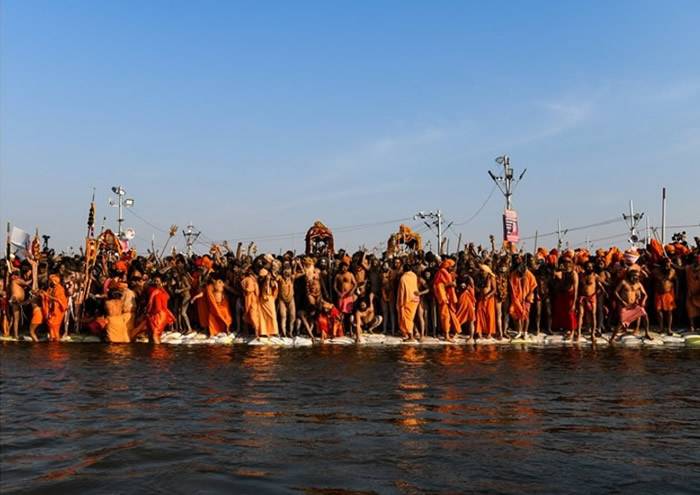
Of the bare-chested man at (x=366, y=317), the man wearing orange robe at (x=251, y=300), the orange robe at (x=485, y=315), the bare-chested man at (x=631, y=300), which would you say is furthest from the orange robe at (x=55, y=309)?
the bare-chested man at (x=631, y=300)

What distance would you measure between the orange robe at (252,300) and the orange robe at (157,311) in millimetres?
2099

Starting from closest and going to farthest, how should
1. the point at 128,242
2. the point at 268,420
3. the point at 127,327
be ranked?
the point at 268,420, the point at 127,327, the point at 128,242

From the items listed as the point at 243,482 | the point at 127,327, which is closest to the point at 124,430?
the point at 243,482

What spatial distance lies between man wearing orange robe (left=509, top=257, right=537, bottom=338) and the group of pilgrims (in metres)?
0.03

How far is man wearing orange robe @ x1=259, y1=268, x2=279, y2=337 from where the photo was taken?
1738 centimetres

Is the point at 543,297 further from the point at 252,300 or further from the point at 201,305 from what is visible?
the point at 201,305

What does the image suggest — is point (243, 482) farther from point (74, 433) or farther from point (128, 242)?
point (128, 242)

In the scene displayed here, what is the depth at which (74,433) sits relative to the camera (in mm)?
7293

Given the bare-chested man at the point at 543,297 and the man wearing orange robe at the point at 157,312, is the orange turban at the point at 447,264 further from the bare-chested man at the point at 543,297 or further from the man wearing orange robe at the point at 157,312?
the man wearing orange robe at the point at 157,312

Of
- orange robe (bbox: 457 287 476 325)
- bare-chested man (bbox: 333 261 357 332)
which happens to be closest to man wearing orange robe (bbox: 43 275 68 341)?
bare-chested man (bbox: 333 261 357 332)

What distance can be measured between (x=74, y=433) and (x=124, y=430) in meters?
0.51

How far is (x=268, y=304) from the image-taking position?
1750 centimetres

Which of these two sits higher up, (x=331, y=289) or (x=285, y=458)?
(x=331, y=289)

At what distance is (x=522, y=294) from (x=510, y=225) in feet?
49.1
